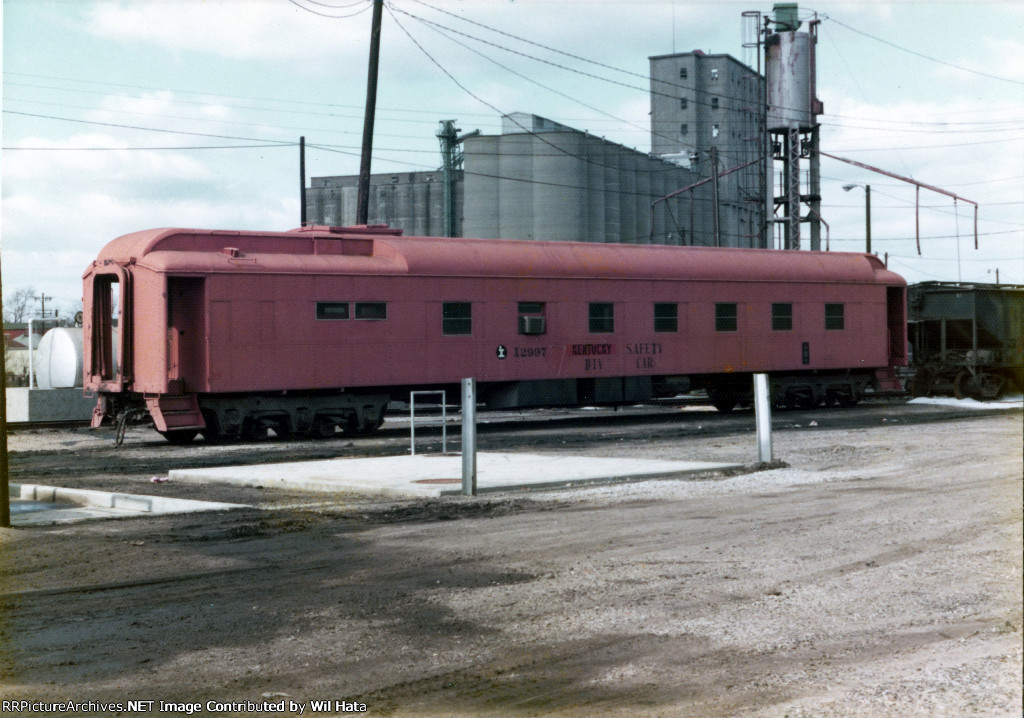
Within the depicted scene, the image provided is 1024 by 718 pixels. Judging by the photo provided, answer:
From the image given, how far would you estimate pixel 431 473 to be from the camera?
50.6ft

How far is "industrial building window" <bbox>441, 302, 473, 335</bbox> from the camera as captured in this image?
23.5 meters

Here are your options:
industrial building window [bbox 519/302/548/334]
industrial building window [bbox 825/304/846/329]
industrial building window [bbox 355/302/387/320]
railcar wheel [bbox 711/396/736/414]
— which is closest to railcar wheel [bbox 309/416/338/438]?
industrial building window [bbox 355/302/387/320]

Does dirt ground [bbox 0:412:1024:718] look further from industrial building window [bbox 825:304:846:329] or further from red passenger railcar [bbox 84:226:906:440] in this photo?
industrial building window [bbox 825:304:846:329]

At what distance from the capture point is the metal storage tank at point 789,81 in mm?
47688

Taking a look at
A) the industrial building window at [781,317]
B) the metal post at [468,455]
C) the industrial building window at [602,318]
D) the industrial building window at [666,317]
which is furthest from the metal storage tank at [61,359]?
the metal post at [468,455]

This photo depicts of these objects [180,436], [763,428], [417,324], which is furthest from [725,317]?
[180,436]

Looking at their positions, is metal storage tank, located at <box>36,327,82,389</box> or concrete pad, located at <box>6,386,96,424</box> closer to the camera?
concrete pad, located at <box>6,386,96,424</box>

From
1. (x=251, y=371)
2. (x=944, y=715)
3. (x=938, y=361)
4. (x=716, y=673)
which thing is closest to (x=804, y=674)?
(x=716, y=673)

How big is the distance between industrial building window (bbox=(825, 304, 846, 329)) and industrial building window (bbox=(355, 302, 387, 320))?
12429 millimetres

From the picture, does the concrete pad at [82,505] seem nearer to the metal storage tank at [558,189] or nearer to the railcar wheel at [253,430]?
the railcar wheel at [253,430]

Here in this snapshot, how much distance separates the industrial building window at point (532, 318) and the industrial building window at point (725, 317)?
4822 millimetres

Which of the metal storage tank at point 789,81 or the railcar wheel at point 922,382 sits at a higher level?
the metal storage tank at point 789,81

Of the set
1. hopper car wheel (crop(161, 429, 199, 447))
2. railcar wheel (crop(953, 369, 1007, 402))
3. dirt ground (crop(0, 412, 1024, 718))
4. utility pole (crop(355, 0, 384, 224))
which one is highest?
utility pole (crop(355, 0, 384, 224))

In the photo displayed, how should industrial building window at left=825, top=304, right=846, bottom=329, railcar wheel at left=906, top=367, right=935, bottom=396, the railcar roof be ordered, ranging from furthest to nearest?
railcar wheel at left=906, top=367, right=935, bottom=396, industrial building window at left=825, top=304, right=846, bottom=329, the railcar roof
